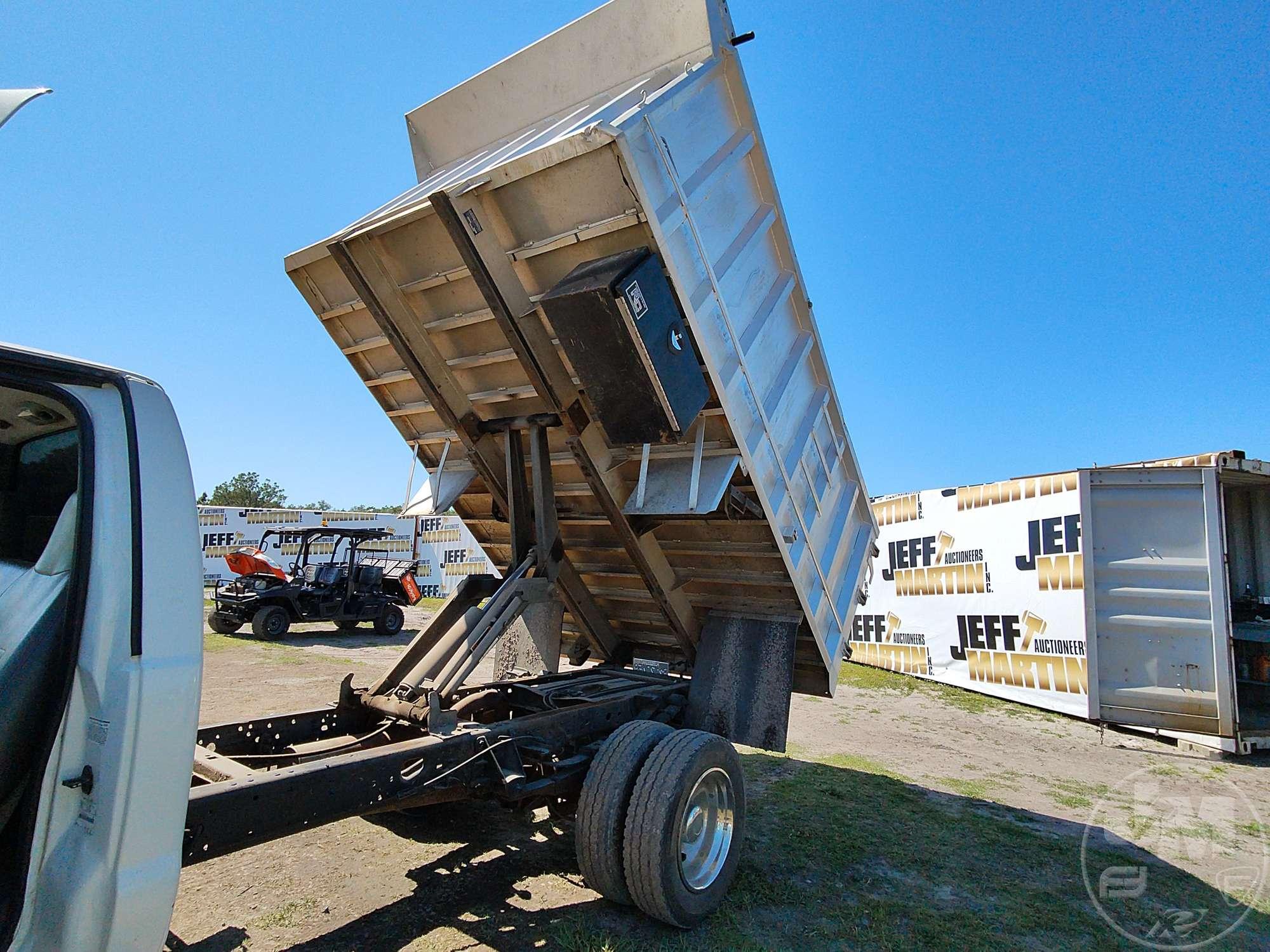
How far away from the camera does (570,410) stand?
417cm

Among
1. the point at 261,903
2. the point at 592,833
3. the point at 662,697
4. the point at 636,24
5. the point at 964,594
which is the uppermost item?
the point at 636,24

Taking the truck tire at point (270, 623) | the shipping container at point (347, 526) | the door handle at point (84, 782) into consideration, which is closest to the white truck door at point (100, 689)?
the door handle at point (84, 782)

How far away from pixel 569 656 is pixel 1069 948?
149 inches

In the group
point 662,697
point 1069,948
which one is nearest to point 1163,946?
point 1069,948

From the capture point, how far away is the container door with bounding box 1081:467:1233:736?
721cm

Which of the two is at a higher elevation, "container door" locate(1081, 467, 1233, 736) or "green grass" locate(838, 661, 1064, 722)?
"container door" locate(1081, 467, 1233, 736)

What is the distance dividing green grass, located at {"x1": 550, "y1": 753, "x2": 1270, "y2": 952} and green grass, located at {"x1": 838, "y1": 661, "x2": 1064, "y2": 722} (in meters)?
3.70

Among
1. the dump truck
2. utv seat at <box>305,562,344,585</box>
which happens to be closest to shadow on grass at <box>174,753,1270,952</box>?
the dump truck

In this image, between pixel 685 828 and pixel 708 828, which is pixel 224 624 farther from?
pixel 685 828

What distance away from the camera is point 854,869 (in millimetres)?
4168

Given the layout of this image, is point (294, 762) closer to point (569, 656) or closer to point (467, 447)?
point (467, 447)

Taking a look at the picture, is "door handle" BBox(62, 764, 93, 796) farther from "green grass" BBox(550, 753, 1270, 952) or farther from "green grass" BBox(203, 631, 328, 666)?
"green grass" BBox(203, 631, 328, 666)

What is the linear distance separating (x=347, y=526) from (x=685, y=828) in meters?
24.7

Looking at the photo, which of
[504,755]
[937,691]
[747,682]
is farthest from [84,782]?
[937,691]
